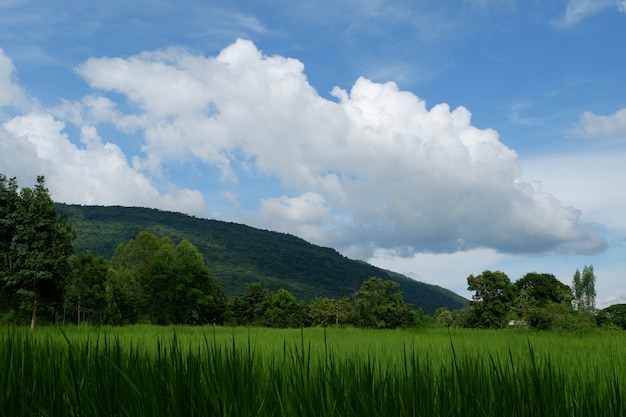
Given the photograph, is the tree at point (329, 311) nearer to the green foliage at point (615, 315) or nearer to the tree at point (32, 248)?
the green foliage at point (615, 315)

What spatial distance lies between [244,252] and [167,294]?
3771 inches

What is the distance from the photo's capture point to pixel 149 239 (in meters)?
70.6

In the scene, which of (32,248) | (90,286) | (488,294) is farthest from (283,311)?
(32,248)

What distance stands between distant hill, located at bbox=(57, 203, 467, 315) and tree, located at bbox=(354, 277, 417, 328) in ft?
274

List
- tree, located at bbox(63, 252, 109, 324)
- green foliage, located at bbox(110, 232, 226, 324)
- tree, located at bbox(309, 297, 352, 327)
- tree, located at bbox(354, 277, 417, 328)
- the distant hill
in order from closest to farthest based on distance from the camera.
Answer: tree, located at bbox(354, 277, 417, 328) → tree, located at bbox(309, 297, 352, 327) → tree, located at bbox(63, 252, 109, 324) → green foliage, located at bbox(110, 232, 226, 324) → the distant hill

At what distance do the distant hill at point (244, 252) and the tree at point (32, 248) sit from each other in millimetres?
84092

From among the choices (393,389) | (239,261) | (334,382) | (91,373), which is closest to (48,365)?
(91,373)

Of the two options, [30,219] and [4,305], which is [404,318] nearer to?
[30,219]

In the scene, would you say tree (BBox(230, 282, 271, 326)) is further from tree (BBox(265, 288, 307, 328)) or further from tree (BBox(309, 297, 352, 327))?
tree (BBox(309, 297, 352, 327))

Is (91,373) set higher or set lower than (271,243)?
lower

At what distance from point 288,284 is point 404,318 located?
99.8m

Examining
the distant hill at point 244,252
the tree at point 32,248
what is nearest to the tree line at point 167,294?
the tree at point 32,248

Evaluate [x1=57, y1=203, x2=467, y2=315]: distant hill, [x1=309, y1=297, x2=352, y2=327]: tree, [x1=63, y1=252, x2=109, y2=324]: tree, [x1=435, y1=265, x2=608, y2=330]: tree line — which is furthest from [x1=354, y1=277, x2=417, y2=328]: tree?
[x1=57, y1=203, x2=467, y2=315]: distant hill

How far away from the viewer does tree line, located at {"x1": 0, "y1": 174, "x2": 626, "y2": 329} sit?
1261 inches
